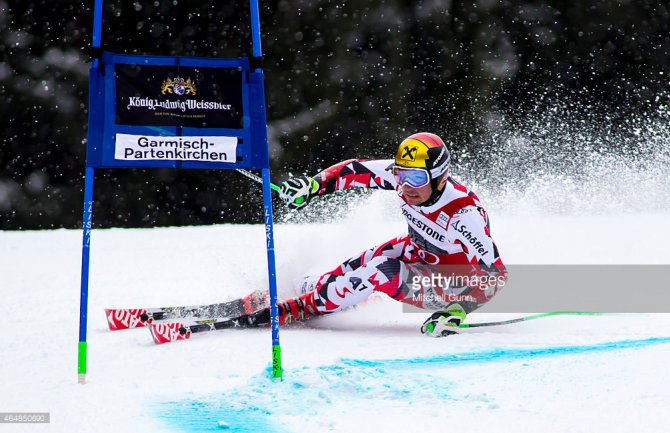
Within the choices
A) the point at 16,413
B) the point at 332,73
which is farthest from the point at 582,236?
the point at 16,413

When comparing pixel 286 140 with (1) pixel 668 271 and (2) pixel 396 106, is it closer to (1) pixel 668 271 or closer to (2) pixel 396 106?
(2) pixel 396 106

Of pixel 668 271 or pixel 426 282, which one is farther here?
pixel 668 271

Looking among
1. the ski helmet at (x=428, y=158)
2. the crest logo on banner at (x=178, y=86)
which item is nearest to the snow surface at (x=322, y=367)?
the ski helmet at (x=428, y=158)

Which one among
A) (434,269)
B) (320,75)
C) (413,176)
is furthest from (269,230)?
(320,75)

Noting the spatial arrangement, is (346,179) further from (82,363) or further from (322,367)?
(82,363)

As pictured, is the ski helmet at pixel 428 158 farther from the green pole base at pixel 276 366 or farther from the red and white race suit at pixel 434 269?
the green pole base at pixel 276 366

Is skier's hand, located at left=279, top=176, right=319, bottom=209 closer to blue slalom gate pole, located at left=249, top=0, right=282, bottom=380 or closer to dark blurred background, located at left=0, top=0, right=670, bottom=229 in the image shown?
blue slalom gate pole, located at left=249, top=0, right=282, bottom=380

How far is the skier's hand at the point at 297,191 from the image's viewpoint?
459cm

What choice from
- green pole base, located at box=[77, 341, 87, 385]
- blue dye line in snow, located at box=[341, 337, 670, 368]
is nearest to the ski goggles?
blue dye line in snow, located at box=[341, 337, 670, 368]

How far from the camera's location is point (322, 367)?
345 cm

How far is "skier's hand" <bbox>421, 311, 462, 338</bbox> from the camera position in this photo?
4.18 m

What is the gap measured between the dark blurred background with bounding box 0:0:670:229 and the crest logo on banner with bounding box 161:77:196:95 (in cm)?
593

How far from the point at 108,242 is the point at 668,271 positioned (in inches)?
203

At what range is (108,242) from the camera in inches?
310
